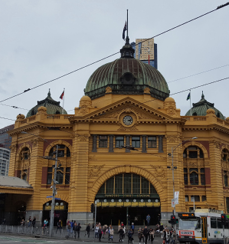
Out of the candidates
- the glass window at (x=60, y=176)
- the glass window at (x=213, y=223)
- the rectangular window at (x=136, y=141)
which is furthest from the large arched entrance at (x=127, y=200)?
the glass window at (x=213, y=223)

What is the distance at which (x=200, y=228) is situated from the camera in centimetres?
3136

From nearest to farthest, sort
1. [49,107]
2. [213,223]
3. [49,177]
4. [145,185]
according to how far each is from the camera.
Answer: [213,223] < [145,185] < [49,177] < [49,107]

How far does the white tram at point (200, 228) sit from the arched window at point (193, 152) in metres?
20.1

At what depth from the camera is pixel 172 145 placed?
49906mm

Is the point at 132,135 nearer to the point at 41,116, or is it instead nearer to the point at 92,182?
the point at 92,182

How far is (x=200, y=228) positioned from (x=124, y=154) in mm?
20562

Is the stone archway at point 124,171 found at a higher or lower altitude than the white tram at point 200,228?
higher

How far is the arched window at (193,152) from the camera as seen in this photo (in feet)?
173

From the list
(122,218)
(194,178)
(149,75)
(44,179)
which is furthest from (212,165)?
(44,179)

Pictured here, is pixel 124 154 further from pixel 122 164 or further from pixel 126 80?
pixel 126 80

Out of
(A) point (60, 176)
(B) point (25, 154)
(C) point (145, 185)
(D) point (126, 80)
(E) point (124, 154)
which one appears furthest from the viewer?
(D) point (126, 80)

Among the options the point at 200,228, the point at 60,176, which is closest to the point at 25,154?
the point at 60,176

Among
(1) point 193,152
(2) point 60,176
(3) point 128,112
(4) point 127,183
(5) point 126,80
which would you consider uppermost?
(5) point 126,80

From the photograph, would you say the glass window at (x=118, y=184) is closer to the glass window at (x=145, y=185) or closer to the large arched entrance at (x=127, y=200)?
the large arched entrance at (x=127, y=200)
